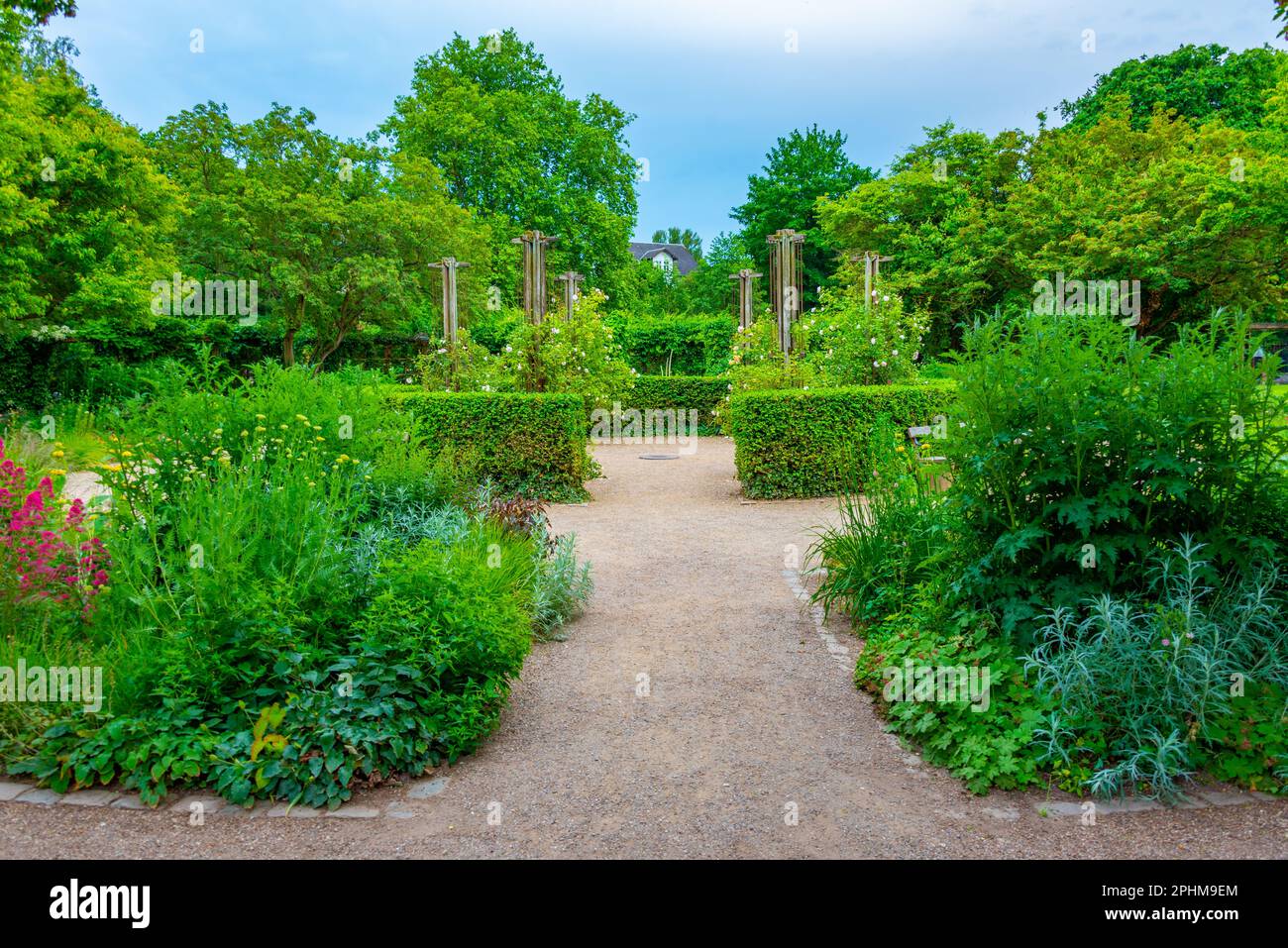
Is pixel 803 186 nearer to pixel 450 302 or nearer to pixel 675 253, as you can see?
pixel 450 302

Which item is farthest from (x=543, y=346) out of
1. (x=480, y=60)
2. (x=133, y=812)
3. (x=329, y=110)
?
(x=480, y=60)

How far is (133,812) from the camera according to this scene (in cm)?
315

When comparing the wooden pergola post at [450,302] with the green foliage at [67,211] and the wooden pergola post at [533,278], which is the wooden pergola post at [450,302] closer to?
the wooden pergola post at [533,278]

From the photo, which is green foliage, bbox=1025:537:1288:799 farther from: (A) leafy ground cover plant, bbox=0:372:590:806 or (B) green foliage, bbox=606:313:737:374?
(B) green foliage, bbox=606:313:737:374

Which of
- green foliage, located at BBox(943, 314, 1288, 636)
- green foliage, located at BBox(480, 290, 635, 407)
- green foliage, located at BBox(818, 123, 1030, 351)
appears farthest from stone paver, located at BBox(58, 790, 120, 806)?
green foliage, located at BBox(818, 123, 1030, 351)

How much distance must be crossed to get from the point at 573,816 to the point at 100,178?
13.9 m

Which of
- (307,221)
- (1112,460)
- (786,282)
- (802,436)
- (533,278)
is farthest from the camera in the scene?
(307,221)

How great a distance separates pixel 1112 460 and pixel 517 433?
7797mm

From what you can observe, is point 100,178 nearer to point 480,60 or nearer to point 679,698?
point 679,698

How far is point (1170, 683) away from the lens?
3.45 m

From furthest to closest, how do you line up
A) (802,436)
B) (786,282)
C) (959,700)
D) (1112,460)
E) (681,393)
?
(681,393)
(786,282)
(802,436)
(1112,460)
(959,700)

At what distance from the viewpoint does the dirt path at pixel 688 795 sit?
2.93 m

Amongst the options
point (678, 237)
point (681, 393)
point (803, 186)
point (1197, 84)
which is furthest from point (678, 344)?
point (678, 237)

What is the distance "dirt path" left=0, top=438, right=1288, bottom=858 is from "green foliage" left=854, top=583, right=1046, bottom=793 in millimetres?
104
